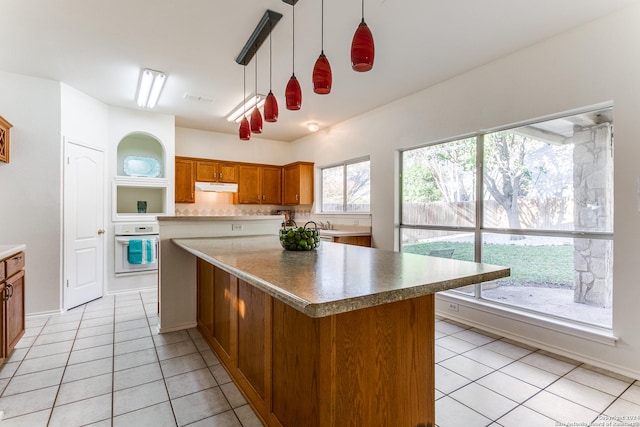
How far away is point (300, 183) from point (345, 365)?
4.93 m

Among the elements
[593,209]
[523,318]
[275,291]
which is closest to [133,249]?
[275,291]

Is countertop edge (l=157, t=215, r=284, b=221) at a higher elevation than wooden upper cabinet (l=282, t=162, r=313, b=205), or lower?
lower

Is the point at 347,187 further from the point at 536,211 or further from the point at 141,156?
the point at 141,156

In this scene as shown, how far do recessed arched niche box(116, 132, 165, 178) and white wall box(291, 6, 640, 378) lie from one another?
13.7 feet

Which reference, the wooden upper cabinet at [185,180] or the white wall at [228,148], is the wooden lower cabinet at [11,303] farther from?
the white wall at [228,148]

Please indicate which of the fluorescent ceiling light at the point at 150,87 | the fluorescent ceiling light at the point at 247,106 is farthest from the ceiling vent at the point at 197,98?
the fluorescent ceiling light at the point at 247,106

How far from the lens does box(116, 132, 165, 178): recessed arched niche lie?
17.0 ft

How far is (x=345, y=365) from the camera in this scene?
1.28m

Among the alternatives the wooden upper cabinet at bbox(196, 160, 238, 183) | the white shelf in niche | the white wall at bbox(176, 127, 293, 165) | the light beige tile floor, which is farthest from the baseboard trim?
the white wall at bbox(176, 127, 293, 165)

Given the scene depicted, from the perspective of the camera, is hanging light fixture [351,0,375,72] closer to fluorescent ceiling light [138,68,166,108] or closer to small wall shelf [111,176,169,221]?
fluorescent ceiling light [138,68,166,108]

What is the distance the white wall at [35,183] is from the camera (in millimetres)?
3566

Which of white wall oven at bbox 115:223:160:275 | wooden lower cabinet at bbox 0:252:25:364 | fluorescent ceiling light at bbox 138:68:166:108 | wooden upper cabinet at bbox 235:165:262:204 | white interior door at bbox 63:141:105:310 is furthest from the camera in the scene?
wooden upper cabinet at bbox 235:165:262:204

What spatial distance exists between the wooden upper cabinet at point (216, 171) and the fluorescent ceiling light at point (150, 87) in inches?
56.2

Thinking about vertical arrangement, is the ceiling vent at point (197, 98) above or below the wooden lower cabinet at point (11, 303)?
above
